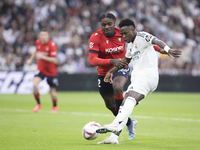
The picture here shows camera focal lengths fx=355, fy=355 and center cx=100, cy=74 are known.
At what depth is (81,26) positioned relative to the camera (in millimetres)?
25219

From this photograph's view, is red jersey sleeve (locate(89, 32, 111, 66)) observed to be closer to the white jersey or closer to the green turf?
the white jersey

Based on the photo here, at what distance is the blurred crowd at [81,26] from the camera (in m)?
23.1

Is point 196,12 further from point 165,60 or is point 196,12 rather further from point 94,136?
point 94,136

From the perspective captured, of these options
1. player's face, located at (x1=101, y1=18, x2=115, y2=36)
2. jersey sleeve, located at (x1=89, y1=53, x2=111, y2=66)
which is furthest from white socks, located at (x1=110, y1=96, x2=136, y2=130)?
player's face, located at (x1=101, y1=18, x2=115, y2=36)

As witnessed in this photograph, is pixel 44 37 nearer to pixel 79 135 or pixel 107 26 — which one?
pixel 107 26

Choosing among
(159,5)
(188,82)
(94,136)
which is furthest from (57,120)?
→ (159,5)

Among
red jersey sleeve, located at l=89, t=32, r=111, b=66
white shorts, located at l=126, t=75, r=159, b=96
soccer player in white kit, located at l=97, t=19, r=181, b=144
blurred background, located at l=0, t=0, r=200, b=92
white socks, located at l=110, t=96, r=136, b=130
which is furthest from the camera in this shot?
blurred background, located at l=0, t=0, r=200, b=92

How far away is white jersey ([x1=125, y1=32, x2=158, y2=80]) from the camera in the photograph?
20.9ft

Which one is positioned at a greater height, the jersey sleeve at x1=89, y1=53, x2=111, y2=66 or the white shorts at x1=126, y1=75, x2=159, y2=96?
the jersey sleeve at x1=89, y1=53, x2=111, y2=66

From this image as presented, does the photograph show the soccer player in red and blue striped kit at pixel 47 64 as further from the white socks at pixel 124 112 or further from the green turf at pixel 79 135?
the white socks at pixel 124 112

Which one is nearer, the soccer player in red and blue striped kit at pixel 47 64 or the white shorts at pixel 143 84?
the white shorts at pixel 143 84

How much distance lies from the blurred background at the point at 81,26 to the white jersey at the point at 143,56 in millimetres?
15968

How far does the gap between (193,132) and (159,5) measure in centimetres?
2078

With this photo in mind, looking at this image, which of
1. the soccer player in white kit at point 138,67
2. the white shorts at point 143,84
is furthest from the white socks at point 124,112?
the white shorts at point 143,84
